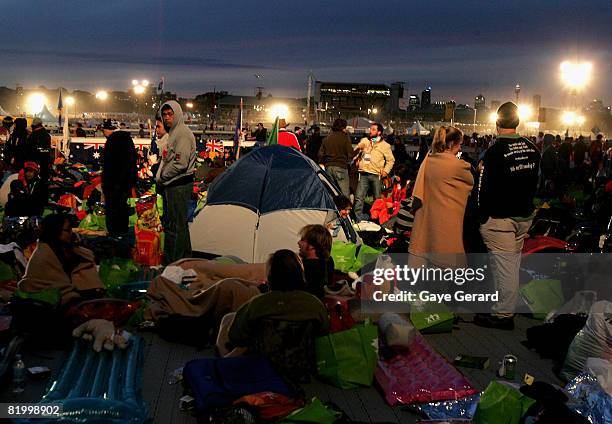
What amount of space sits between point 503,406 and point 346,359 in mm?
1272

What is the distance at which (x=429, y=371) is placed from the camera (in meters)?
5.09

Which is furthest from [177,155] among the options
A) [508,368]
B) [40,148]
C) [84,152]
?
[84,152]

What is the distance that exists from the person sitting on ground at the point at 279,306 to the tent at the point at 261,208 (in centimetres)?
356

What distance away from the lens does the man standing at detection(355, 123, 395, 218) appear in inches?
477

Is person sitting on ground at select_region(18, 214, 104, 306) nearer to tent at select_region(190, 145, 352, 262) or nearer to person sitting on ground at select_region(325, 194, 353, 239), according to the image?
tent at select_region(190, 145, 352, 262)

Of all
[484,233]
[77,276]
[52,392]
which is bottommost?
[52,392]

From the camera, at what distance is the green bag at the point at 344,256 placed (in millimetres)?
8281

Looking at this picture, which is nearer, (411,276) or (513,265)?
(513,265)

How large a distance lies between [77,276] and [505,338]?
3.90m

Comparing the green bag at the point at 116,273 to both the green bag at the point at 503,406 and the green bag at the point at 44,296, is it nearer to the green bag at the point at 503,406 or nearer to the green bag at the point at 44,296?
the green bag at the point at 44,296

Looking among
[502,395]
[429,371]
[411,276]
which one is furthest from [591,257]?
[502,395]

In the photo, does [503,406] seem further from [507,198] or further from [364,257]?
[364,257]

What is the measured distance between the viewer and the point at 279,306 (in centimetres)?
481

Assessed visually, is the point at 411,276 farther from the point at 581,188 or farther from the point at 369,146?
the point at 581,188
